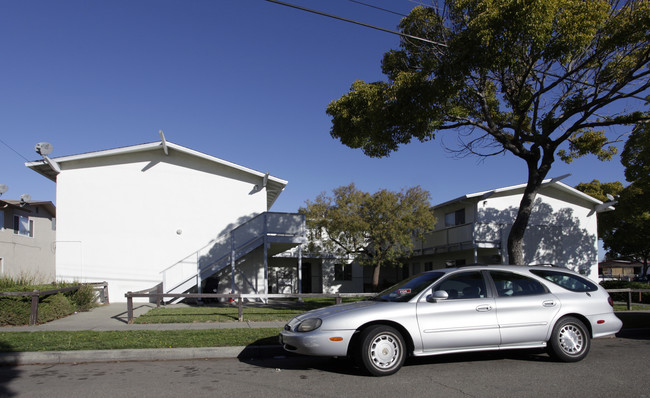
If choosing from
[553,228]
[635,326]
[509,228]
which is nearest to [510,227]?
[509,228]

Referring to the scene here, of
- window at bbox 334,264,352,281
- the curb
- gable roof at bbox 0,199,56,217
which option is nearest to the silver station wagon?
the curb

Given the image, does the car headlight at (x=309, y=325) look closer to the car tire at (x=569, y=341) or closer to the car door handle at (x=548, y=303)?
the car door handle at (x=548, y=303)

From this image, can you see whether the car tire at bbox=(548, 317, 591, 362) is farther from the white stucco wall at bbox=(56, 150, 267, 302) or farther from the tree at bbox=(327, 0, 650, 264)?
the white stucco wall at bbox=(56, 150, 267, 302)

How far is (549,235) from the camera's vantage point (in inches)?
939

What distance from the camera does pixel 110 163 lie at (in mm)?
20047

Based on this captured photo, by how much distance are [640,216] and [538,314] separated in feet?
78.2

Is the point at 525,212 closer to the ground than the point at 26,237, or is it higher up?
closer to the ground

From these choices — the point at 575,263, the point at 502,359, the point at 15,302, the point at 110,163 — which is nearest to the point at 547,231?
the point at 575,263

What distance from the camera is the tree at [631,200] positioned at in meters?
21.9

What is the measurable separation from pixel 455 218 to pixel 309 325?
21.1 m

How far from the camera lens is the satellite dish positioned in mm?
18094

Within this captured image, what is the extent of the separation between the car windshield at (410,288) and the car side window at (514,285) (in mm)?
836

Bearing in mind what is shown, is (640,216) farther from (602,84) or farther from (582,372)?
(582,372)

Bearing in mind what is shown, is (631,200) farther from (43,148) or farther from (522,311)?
(43,148)
